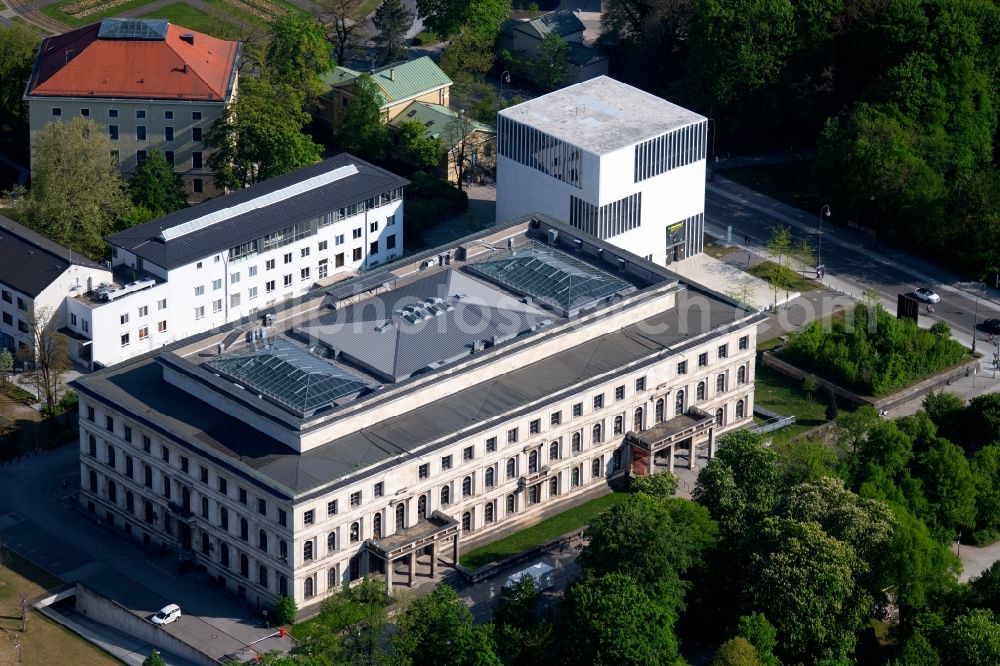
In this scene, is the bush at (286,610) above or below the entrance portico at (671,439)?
below

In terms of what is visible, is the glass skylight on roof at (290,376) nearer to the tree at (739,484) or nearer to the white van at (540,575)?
the white van at (540,575)

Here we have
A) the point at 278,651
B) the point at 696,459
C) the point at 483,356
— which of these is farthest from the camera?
the point at 696,459

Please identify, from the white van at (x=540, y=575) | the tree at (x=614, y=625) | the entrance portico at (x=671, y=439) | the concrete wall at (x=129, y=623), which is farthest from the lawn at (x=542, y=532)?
the concrete wall at (x=129, y=623)

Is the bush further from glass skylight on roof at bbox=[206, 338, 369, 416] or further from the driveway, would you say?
glass skylight on roof at bbox=[206, 338, 369, 416]

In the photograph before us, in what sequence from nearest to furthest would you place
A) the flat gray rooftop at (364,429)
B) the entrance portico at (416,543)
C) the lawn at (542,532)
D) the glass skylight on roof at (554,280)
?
the flat gray rooftop at (364,429) < the entrance portico at (416,543) < the lawn at (542,532) < the glass skylight on roof at (554,280)

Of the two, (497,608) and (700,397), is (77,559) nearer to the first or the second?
(497,608)

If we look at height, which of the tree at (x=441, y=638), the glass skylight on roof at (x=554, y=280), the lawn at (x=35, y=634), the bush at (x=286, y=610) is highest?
the glass skylight on roof at (x=554, y=280)

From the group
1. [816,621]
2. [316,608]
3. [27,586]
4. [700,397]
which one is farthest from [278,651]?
[700,397]
